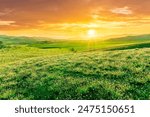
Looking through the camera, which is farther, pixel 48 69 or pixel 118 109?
pixel 48 69

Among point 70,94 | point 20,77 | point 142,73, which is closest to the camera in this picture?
point 70,94

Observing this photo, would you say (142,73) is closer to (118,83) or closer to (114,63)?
(118,83)

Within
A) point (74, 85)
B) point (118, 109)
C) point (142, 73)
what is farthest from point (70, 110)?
point (142, 73)

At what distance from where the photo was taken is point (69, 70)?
2677 centimetres

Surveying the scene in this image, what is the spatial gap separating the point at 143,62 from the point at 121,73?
4868 millimetres

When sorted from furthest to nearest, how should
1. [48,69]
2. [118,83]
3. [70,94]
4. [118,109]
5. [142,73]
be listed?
[48,69] → [142,73] → [118,83] → [70,94] → [118,109]

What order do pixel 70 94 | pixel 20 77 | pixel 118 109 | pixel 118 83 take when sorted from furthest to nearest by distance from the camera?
pixel 20 77 → pixel 118 83 → pixel 70 94 → pixel 118 109

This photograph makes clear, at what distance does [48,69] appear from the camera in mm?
28359

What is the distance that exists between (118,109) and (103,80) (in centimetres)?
546

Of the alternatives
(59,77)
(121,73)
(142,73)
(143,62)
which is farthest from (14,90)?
(143,62)

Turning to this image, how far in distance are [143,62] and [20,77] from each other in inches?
444

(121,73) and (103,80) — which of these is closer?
(103,80)

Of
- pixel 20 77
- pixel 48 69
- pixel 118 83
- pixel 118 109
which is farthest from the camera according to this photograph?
pixel 48 69

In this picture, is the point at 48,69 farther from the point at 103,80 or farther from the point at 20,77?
the point at 103,80
